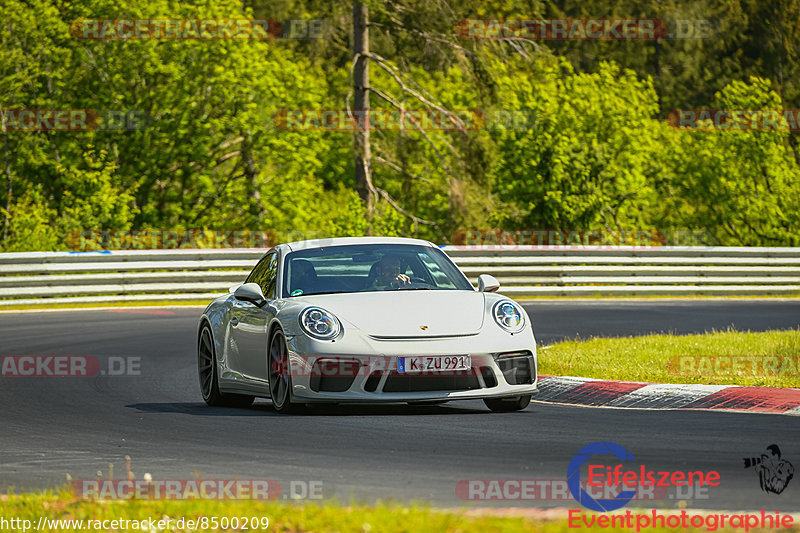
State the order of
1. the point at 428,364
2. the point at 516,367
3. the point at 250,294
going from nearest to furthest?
the point at 428,364, the point at 516,367, the point at 250,294

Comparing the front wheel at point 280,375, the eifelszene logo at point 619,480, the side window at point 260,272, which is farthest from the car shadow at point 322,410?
the eifelszene logo at point 619,480

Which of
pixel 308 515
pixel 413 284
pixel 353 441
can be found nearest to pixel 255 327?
pixel 413 284

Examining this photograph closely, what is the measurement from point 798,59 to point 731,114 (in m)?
23.9

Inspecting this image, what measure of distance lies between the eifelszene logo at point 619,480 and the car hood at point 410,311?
2.48 metres

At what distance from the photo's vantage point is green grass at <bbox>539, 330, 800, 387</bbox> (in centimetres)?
1207

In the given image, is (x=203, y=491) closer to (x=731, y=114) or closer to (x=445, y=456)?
(x=445, y=456)

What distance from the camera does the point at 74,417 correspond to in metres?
10.6

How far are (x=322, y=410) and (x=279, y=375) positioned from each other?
53cm

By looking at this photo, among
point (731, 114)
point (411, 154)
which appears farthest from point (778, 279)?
point (731, 114)

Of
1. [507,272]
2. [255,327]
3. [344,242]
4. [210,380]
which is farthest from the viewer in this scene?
[507,272]

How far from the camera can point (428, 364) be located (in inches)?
389

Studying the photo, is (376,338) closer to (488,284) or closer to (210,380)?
(488,284)

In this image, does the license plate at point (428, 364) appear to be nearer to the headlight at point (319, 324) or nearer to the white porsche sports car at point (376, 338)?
the white porsche sports car at point (376, 338)

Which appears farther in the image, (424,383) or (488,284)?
(488,284)
